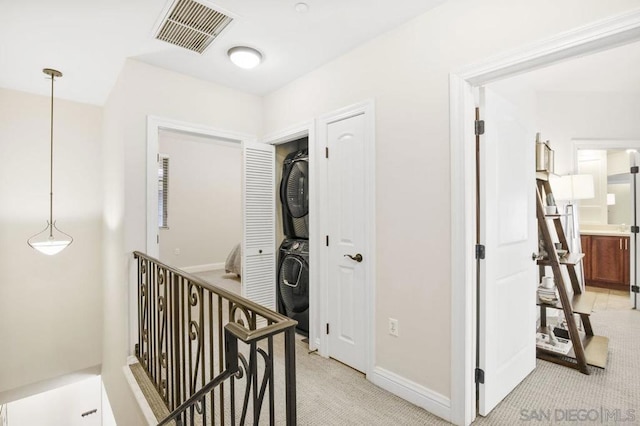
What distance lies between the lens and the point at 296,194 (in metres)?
3.32

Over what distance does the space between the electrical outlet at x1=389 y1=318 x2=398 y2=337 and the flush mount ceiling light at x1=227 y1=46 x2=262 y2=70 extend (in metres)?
2.31

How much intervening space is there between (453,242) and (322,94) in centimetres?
172

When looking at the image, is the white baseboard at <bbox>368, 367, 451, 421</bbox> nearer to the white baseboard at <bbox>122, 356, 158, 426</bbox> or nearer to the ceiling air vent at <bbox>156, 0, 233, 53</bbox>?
the white baseboard at <bbox>122, 356, 158, 426</bbox>

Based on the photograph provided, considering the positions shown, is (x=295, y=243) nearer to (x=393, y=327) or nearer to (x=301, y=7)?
(x=393, y=327)

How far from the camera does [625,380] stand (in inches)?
88.9

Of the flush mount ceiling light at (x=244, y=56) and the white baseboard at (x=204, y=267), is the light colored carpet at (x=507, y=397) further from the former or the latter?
the white baseboard at (x=204, y=267)

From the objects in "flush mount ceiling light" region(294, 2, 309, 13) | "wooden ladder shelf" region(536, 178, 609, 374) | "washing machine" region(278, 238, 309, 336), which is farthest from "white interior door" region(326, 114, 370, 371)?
"wooden ladder shelf" region(536, 178, 609, 374)

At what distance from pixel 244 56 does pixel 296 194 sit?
1400 mm

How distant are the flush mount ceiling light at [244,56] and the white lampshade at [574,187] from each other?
3663mm

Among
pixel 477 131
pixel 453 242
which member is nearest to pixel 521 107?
pixel 477 131

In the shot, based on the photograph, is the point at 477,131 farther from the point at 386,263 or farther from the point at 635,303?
the point at 635,303

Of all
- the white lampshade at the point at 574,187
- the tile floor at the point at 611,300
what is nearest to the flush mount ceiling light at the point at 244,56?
the white lampshade at the point at 574,187

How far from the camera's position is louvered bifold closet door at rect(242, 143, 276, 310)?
3.17m

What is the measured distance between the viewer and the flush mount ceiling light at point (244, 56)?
2461 mm
